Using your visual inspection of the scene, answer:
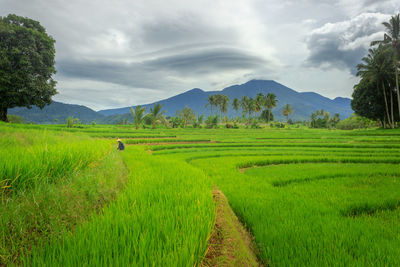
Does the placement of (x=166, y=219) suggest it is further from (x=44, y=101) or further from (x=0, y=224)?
(x=44, y=101)

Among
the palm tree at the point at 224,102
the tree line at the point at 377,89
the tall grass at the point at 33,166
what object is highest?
the palm tree at the point at 224,102

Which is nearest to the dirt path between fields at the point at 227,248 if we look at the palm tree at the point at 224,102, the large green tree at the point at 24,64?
the large green tree at the point at 24,64

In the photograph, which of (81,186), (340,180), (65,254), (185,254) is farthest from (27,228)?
(340,180)

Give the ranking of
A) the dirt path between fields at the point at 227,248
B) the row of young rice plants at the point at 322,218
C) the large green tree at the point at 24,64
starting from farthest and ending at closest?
the large green tree at the point at 24,64, the row of young rice plants at the point at 322,218, the dirt path between fields at the point at 227,248

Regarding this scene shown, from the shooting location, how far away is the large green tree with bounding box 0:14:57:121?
19.1 m

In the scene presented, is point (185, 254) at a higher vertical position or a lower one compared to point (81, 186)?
lower

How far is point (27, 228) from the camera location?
1.84 meters

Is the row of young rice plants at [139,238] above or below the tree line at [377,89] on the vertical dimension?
below

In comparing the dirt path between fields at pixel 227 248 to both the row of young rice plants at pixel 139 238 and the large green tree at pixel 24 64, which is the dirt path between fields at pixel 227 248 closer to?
the row of young rice plants at pixel 139 238

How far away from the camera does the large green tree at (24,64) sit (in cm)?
1911

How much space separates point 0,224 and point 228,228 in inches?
102

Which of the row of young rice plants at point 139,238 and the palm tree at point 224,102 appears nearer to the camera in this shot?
the row of young rice plants at point 139,238

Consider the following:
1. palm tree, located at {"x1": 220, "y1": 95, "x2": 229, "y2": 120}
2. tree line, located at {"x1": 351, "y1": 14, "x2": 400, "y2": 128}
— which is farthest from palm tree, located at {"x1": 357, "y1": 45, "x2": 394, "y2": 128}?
palm tree, located at {"x1": 220, "y1": 95, "x2": 229, "y2": 120}

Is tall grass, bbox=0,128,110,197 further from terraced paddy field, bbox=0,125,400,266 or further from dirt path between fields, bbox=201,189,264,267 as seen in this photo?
dirt path between fields, bbox=201,189,264,267
